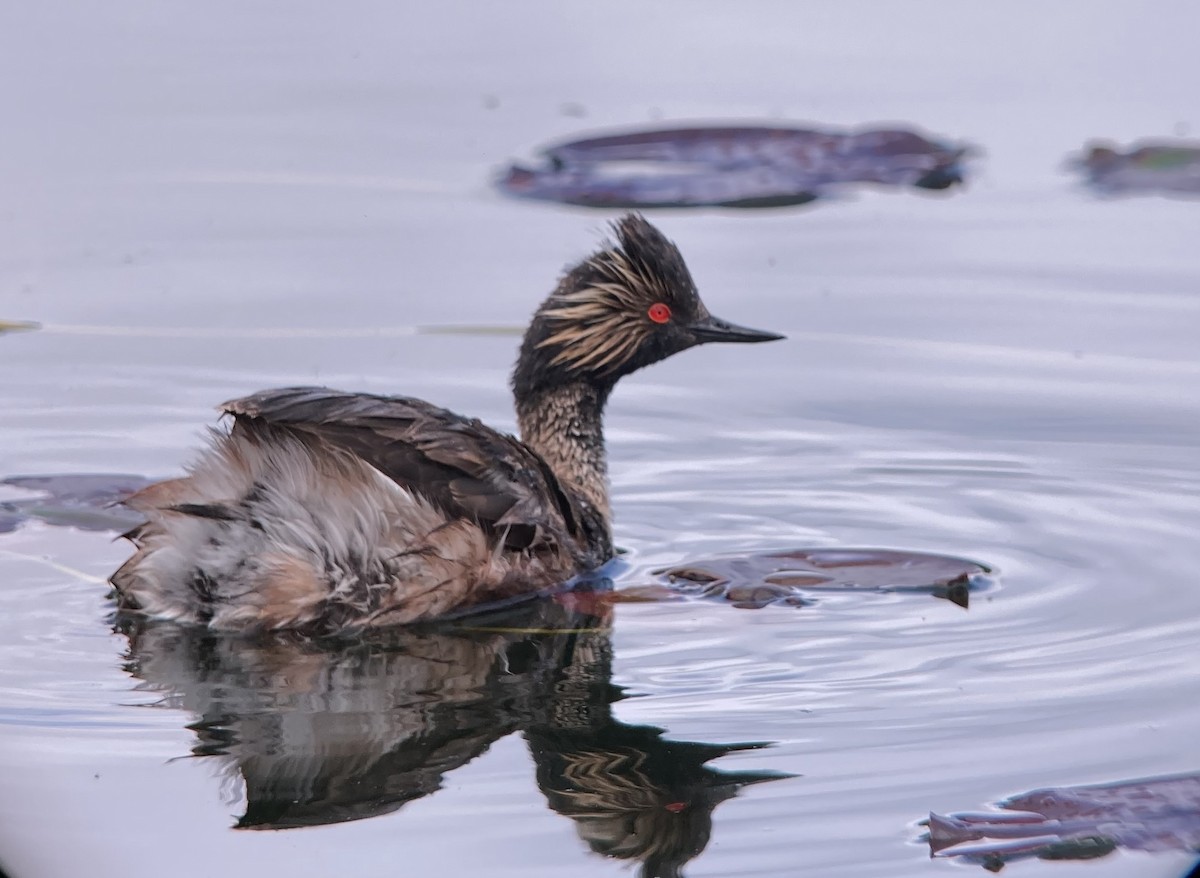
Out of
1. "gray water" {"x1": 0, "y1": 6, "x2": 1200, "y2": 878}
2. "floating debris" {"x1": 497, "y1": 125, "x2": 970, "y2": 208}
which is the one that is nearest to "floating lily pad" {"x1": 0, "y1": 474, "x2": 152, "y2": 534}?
"gray water" {"x1": 0, "y1": 6, "x2": 1200, "y2": 878}

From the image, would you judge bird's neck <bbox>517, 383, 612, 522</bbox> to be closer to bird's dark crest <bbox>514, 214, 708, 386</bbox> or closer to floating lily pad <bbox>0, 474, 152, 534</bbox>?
bird's dark crest <bbox>514, 214, 708, 386</bbox>

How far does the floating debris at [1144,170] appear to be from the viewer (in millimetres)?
12430

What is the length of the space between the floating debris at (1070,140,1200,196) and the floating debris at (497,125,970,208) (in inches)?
31.7

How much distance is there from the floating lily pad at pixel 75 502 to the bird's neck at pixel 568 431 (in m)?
1.51

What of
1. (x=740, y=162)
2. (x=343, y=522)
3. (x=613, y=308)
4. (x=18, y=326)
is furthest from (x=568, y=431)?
(x=740, y=162)

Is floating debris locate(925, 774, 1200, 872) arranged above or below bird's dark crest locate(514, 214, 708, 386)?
below

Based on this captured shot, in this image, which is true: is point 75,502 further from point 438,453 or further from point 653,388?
point 653,388

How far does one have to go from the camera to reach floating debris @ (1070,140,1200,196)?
40.8ft

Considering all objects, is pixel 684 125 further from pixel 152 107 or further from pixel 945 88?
pixel 152 107

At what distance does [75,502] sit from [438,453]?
1734mm

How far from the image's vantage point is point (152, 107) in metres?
14.0

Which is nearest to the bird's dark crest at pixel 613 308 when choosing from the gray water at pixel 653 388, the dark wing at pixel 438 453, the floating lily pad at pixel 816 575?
the gray water at pixel 653 388

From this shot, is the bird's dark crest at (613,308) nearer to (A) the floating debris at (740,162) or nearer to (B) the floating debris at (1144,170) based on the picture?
(A) the floating debris at (740,162)

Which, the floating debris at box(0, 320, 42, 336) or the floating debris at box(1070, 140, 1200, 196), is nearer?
the floating debris at box(0, 320, 42, 336)
